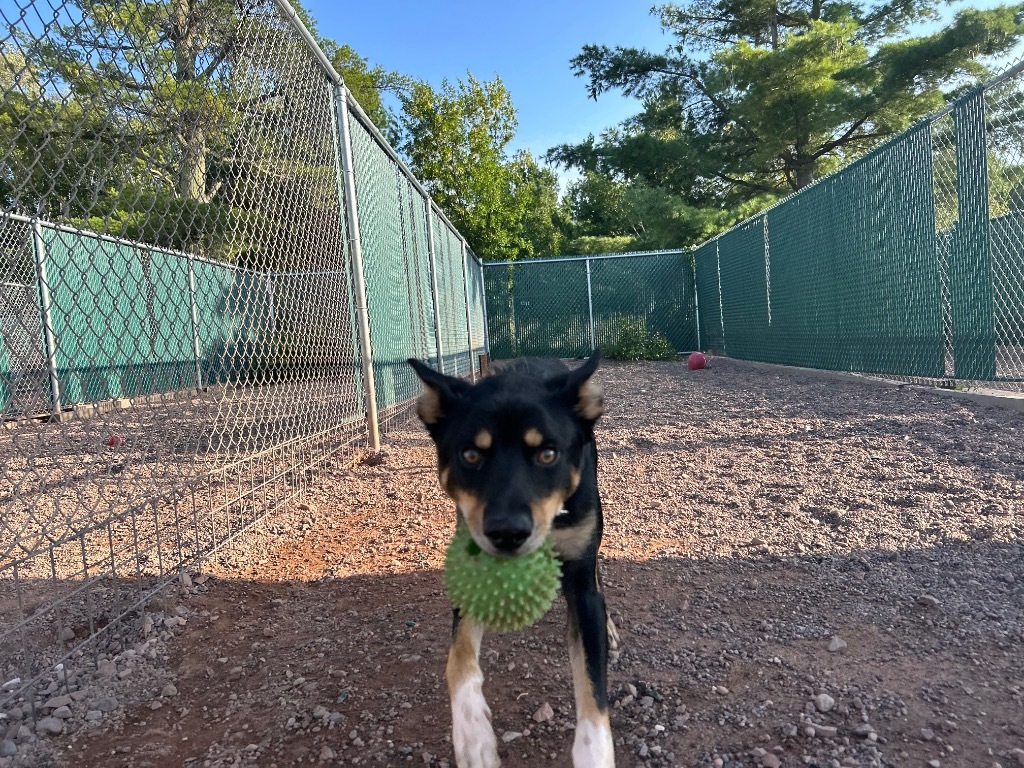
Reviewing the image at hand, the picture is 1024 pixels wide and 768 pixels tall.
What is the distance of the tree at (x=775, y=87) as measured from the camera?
15891mm

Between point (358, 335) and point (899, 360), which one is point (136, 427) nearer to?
point (358, 335)

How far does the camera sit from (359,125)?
605cm

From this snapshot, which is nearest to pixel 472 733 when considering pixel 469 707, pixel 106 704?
pixel 469 707

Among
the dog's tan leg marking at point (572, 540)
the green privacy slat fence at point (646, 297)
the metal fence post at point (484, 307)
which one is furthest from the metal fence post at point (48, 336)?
the green privacy slat fence at point (646, 297)

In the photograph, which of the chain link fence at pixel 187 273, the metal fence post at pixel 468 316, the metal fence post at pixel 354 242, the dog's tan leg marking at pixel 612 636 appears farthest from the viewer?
the metal fence post at pixel 468 316

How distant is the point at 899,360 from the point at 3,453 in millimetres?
9521

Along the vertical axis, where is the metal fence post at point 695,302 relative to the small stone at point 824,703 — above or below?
above

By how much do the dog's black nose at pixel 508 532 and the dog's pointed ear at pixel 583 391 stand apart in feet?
2.06

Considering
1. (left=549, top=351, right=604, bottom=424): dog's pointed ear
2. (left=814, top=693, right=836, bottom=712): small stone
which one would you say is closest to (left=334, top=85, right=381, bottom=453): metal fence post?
(left=549, top=351, right=604, bottom=424): dog's pointed ear

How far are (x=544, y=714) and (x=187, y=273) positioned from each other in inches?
151

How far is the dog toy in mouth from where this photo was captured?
5.85 feet

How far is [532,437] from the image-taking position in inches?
83.2

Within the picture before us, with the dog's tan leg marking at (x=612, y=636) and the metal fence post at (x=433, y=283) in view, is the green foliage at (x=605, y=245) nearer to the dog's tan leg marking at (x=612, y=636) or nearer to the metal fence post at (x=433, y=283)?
the metal fence post at (x=433, y=283)

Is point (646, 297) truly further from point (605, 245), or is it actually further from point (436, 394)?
point (436, 394)
